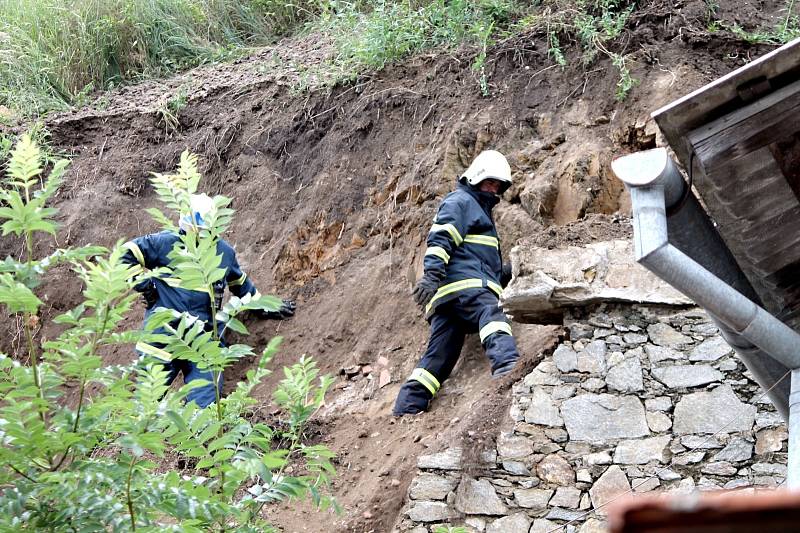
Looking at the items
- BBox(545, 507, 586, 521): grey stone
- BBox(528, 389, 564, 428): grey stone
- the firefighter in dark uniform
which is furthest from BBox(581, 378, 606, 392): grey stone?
the firefighter in dark uniform

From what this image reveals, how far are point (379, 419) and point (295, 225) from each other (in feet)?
11.0

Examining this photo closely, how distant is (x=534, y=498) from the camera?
6621mm

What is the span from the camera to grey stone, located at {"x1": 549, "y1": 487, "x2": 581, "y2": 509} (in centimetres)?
655

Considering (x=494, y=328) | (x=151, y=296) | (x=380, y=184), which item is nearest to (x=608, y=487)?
(x=494, y=328)

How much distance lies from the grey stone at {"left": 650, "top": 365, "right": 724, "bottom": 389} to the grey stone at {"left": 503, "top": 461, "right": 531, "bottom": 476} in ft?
3.56

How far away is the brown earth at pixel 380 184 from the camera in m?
7.86

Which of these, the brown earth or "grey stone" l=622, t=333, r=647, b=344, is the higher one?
the brown earth

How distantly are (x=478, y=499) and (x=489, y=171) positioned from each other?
9.63ft

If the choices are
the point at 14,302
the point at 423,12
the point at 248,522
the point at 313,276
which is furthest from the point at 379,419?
the point at 423,12

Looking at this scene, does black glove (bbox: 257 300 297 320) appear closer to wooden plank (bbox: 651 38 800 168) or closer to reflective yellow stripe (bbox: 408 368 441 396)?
reflective yellow stripe (bbox: 408 368 441 396)

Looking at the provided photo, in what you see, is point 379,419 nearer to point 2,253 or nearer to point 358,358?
point 358,358

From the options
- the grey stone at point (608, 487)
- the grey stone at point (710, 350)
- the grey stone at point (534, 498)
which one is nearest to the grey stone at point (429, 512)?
the grey stone at point (534, 498)

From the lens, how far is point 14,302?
3721 millimetres

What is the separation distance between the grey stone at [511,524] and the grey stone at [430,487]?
0.40m
